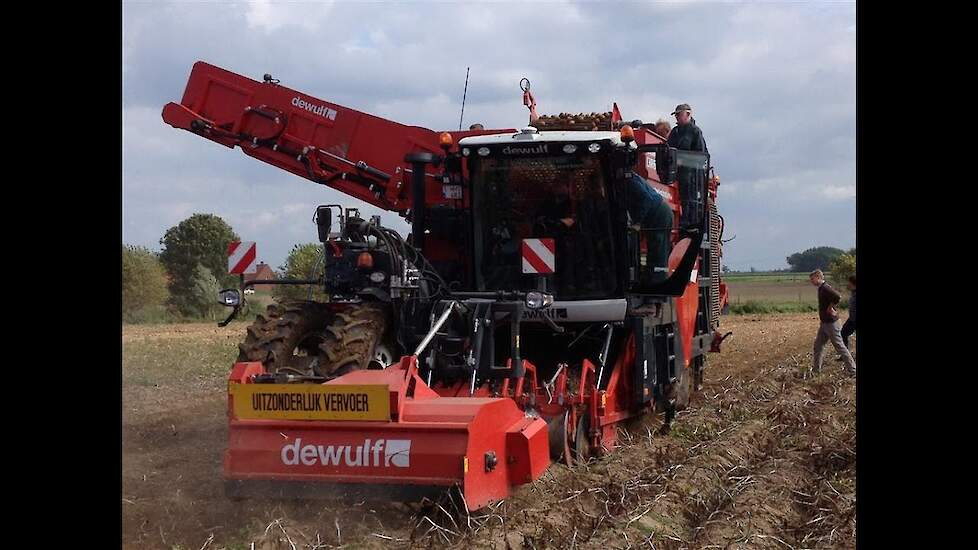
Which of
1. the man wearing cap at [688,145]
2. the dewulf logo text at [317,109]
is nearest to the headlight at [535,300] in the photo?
the man wearing cap at [688,145]

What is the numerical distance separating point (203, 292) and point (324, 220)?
22.2 metres

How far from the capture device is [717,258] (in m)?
13.1

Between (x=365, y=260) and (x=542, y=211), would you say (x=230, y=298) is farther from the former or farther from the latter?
(x=542, y=211)

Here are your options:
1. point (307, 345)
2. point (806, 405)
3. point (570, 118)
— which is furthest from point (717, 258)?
point (307, 345)

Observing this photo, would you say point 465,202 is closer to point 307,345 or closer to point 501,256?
point 501,256

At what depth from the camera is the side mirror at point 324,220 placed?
796cm

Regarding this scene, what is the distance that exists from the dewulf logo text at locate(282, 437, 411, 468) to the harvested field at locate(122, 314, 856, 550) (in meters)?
0.29

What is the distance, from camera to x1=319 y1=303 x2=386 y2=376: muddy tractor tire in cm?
715

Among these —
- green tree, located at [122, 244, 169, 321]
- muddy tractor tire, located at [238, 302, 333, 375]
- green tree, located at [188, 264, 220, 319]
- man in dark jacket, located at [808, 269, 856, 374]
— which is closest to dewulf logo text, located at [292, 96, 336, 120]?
muddy tractor tire, located at [238, 302, 333, 375]

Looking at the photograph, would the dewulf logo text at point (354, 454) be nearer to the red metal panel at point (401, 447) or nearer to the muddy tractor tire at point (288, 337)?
the red metal panel at point (401, 447)

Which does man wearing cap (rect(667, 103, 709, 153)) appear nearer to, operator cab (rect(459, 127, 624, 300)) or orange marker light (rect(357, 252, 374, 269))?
operator cab (rect(459, 127, 624, 300))

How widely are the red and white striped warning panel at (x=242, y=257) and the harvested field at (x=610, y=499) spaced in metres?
1.61
